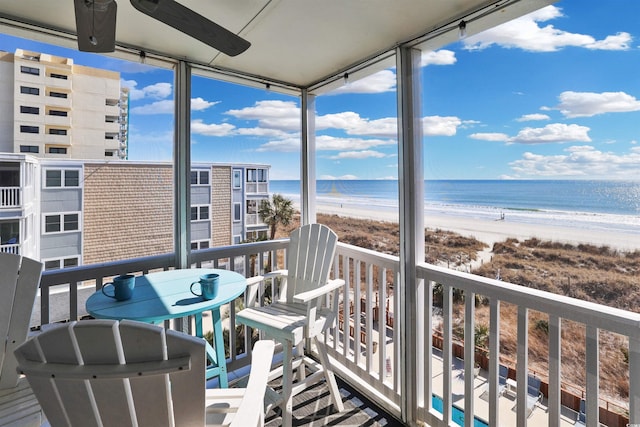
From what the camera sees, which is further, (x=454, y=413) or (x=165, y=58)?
(x=165, y=58)

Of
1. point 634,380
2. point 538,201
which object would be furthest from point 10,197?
point 634,380

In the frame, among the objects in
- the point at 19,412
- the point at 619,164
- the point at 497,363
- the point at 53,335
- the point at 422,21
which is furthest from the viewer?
the point at 422,21

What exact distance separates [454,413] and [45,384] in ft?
6.91

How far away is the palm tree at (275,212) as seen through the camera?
3025 millimetres

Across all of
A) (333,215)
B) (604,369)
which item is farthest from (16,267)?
(604,369)

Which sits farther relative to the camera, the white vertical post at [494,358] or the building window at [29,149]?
the building window at [29,149]

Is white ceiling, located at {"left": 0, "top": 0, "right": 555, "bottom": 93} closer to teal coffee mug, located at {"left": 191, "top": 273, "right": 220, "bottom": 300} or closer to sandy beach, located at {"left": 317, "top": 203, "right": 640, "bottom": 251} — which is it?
sandy beach, located at {"left": 317, "top": 203, "right": 640, "bottom": 251}

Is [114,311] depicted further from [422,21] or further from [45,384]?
[422,21]

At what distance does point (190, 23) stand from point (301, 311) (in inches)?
73.2

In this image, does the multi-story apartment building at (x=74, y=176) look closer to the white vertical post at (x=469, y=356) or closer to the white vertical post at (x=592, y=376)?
the white vertical post at (x=469, y=356)

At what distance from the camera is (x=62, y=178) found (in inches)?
82.0

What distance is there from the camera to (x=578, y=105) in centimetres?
152

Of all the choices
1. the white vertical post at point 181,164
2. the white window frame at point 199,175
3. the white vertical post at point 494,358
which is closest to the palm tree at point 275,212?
the white window frame at point 199,175

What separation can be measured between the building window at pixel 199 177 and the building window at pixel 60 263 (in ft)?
3.01
